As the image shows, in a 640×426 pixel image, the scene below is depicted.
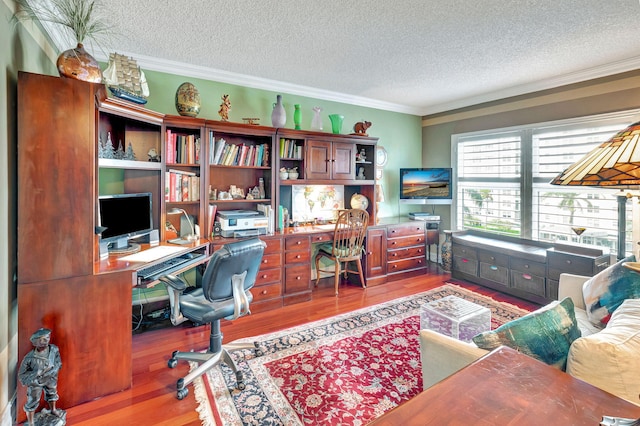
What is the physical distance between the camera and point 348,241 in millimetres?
3881

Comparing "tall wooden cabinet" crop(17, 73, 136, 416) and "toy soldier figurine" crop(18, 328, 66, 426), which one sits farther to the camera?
"tall wooden cabinet" crop(17, 73, 136, 416)

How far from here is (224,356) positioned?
2.17m

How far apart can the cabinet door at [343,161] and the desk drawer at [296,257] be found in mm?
1069

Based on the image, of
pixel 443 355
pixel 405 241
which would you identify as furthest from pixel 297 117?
pixel 443 355

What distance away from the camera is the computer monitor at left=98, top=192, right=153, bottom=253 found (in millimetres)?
2236

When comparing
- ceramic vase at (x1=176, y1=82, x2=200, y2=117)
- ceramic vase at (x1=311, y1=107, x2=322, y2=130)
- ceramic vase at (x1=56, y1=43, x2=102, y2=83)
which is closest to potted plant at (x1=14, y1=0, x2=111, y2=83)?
ceramic vase at (x1=56, y1=43, x2=102, y2=83)

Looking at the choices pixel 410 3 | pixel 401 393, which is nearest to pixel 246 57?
pixel 410 3

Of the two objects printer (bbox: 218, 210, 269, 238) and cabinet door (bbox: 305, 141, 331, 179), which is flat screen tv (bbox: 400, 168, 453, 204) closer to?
cabinet door (bbox: 305, 141, 331, 179)

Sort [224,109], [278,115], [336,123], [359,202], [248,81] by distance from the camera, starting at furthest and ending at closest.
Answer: [359,202] → [336,123] → [248,81] → [278,115] → [224,109]

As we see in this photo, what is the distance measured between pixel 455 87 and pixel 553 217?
6.66 ft

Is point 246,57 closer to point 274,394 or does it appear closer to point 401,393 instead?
point 274,394

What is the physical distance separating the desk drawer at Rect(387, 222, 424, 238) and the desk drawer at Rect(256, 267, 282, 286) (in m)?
1.71

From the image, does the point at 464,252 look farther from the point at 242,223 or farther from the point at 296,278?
the point at 242,223

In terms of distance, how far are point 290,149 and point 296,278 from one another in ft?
4.97
